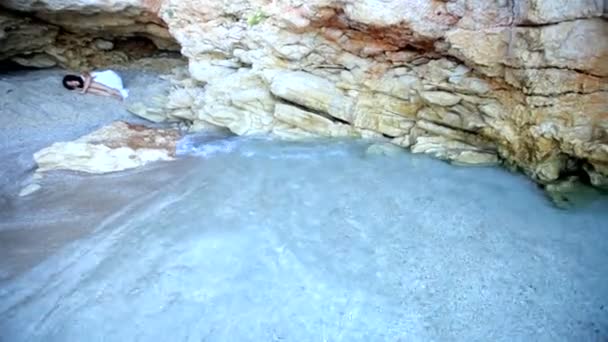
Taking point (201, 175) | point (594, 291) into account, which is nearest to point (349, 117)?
point (201, 175)

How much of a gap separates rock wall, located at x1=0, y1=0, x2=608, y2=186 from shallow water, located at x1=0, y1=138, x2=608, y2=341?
0.40 metres

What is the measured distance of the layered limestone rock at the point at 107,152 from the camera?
5.02 metres

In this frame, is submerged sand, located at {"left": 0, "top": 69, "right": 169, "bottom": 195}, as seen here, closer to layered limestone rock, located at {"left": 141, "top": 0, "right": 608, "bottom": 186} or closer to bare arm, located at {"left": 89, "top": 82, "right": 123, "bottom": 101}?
bare arm, located at {"left": 89, "top": 82, "right": 123, "bottom": 101}

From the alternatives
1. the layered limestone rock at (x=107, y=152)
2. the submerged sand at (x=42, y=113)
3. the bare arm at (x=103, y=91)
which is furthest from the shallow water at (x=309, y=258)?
the bare arm at (x=103, y=91)

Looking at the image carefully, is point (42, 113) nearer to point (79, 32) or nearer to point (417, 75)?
point (79, 32)

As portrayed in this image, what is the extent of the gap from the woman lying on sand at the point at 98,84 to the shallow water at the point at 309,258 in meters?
2.70

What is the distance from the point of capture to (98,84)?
7102mm

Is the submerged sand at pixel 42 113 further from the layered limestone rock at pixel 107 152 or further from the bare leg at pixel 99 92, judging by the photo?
the layered limestone rock at pixel 107 152

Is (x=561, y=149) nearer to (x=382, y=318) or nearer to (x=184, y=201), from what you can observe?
(x=382, y=318)

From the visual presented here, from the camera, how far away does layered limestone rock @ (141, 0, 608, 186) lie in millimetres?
3676

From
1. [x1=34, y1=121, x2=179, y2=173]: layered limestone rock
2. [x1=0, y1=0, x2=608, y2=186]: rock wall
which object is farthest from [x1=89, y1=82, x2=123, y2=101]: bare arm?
[x1=34, y1=121, x2=179, y2=173]: layered limestone rock

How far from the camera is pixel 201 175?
473 cm

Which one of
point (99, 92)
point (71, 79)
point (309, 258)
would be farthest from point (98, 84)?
point (309, 258)

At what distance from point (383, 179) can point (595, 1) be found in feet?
6.68
